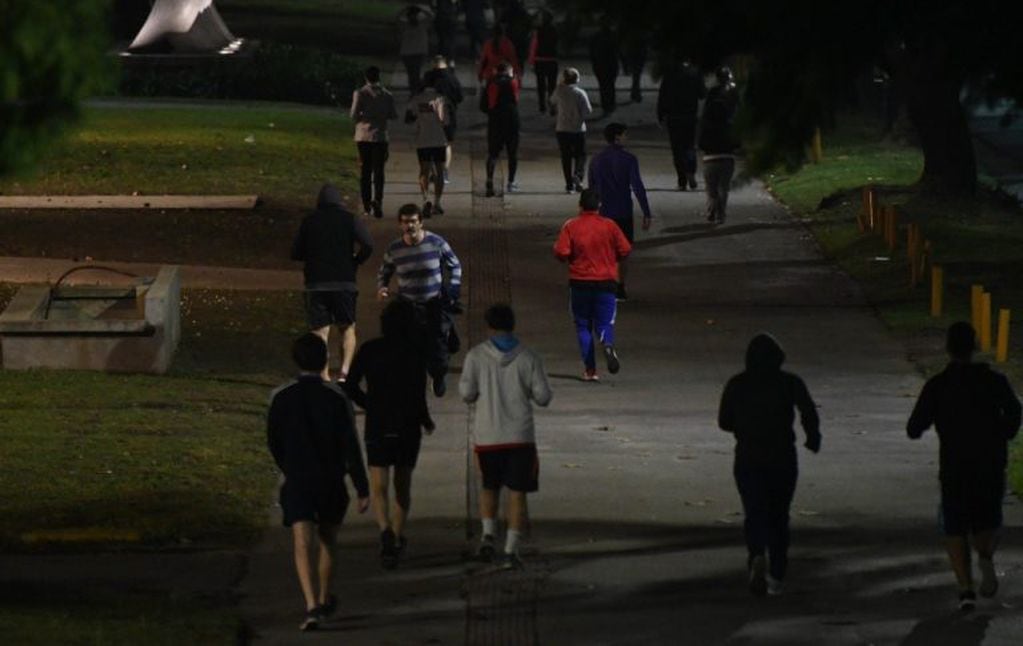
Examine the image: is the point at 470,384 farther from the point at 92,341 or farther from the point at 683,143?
the point at 683,143

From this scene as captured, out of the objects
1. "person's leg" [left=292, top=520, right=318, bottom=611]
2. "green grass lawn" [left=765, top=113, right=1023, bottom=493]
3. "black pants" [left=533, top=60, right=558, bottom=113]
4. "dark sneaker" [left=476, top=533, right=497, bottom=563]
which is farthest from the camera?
"black pants" [left=533, top=60, right=558, bottom=113]

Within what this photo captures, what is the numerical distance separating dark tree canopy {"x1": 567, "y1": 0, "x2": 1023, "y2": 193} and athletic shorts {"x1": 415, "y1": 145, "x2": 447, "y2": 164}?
708 inches

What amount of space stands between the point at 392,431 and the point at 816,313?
1030 centimetres

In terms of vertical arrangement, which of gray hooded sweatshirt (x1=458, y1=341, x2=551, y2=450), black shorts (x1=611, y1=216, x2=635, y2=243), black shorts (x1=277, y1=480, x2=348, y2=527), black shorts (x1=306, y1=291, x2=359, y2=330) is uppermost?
gray hooded sweatshirt (x1=458, y1=341, x2=551, y2=450)

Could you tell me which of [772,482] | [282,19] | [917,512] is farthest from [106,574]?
[282,19]

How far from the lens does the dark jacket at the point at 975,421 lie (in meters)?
12.6

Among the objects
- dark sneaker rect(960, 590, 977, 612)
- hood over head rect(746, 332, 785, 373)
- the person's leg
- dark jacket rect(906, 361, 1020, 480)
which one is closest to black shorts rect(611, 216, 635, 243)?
hood over head rect(746, 332, 785, 373)

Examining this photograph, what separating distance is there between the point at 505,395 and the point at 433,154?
15.5 metres

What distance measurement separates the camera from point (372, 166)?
2839 centimetres

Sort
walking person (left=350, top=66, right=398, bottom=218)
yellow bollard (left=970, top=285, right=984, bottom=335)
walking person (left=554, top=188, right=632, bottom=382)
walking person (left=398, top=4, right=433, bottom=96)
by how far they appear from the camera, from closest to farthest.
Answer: walking person (left=554, top=188, right=632, bottom=382), yellow bollard (left=970, top=285, right=984, bottom=335), walking person (left=350, top=66, right=398, bottom=218), walking person (left=398, top=4, right=433, bottom=96)

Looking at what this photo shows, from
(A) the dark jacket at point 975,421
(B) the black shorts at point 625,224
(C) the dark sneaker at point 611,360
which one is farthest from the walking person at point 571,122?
(A) the dark jacket at point 975,421

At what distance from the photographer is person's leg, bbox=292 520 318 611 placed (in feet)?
40.0

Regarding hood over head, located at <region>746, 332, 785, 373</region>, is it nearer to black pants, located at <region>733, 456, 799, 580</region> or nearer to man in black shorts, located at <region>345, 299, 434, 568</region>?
black pants, located at <region>733, 456, 799, 580</region>

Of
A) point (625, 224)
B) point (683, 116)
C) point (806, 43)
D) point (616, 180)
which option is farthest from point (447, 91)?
point (806, 43)
